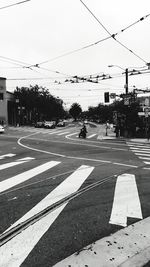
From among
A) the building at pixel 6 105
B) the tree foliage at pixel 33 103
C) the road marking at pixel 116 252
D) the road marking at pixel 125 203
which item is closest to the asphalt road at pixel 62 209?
the road marking at pixel 125 203

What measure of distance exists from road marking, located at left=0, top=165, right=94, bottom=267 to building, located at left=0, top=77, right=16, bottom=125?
5864 cm

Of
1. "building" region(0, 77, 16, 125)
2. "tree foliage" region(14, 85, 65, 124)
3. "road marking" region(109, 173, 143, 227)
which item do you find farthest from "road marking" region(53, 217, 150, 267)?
"tree foliage" region(14, 85, 65, 124)

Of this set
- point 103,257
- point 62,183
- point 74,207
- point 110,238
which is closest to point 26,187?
point 62,183

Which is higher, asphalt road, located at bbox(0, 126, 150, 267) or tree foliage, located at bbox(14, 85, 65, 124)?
tree foliage, located at bbox(14, 85, 65, 124)

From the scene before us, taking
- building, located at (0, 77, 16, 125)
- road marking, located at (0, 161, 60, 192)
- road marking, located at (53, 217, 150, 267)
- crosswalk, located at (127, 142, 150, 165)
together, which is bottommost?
crosswalk, located at (127, 142, 150, 165)

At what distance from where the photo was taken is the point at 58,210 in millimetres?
6891

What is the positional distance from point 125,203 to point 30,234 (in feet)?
9.47

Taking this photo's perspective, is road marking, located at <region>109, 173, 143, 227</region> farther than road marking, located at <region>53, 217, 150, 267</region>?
Yes

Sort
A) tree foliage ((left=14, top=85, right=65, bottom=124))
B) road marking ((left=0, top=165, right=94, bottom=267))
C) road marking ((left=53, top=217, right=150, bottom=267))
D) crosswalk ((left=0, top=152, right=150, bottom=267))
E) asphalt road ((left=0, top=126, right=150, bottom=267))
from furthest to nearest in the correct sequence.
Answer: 1. tree foliage ((left=14, top=85, right=65, bottom=124))
2. asphalt road ((left=0, top=126, right=150, bottom=267))
3. crosswalk ((left=0, top=152, right=150, bottom=267))
4. road marking ((left=0, top=165, right=94, bottom=267))
5. road marking ((left=53, top=217, right=150, bottom=267))

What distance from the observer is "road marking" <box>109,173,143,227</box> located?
6.48m

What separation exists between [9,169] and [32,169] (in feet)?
3.11

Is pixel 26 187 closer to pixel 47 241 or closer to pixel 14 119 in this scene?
pixel 47 241

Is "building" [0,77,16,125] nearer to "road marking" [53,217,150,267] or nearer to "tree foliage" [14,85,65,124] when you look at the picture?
"tree foliage" [14,85,65,124]

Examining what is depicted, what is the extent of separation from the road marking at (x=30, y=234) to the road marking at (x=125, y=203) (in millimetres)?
1224
